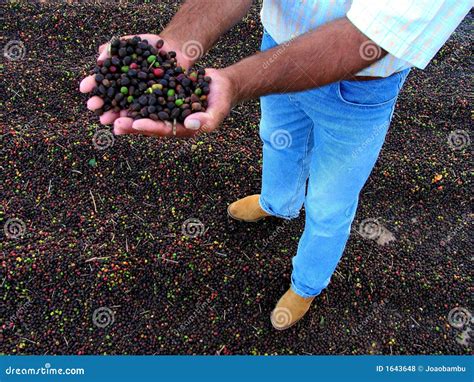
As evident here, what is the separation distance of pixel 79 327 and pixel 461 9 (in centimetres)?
208

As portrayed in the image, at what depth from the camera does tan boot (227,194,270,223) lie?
8.27 ft

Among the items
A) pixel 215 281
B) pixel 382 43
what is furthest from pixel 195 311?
pixel 382 43

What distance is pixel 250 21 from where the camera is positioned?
3533 millimetres

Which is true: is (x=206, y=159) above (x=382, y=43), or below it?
below

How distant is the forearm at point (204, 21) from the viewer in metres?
1.65

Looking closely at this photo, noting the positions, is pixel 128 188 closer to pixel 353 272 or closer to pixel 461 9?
pixel 353 272

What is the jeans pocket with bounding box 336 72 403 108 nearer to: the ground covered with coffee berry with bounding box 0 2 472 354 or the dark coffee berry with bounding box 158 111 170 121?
the dark coffee berry with bounding box 158 111 170 121
